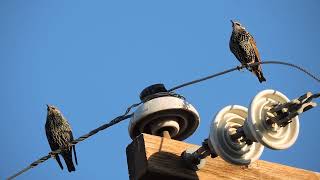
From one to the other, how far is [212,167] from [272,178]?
37cm

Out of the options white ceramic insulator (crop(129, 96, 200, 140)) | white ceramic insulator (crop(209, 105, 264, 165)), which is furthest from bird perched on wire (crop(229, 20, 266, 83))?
white ceramic insulator (crop(209, 105, 264, 165))

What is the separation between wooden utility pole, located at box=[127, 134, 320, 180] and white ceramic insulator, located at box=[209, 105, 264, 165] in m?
0.24

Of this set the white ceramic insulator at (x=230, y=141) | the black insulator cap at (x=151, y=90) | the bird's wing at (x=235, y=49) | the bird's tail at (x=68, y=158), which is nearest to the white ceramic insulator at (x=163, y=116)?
the black insulator cap at (x=151, y=90)

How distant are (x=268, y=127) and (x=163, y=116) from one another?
0.76m

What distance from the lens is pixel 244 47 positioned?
27.8 ft

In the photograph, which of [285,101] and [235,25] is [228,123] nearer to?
[285,101]

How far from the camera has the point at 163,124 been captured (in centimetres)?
340

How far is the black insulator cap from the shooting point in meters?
3.60

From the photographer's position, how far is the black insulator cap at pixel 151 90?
3.60 meters

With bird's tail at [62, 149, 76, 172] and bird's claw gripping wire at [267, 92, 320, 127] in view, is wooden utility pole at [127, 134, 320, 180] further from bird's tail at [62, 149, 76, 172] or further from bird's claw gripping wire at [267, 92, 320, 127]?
bird's tail at [62, 149, 76, 172]

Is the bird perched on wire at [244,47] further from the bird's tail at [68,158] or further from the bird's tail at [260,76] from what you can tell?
the bird's tail at [68,158]

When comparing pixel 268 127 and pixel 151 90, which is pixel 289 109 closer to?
pixel 268 127

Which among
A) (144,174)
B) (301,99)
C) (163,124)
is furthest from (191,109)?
(301,99)

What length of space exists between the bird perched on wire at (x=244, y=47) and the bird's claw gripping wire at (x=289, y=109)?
214 inches
